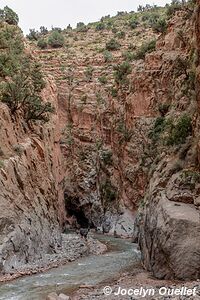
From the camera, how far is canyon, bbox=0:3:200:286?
68.1ft

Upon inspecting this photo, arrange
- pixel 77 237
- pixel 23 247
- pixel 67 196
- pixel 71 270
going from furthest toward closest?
pixel 67 196 → pixel 77 237 → pixel 23 247 → pixel 71 270

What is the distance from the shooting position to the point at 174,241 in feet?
58.5

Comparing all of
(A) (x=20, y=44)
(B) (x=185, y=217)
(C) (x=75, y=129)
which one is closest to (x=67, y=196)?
(C) (x=75, y=129)

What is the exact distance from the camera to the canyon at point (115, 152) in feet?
68.1

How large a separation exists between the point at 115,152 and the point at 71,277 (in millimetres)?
31397

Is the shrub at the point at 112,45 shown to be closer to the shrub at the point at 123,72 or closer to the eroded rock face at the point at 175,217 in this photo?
the shrub at the point at 123,72

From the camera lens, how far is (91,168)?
5434cm

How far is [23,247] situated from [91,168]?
29.6 meters

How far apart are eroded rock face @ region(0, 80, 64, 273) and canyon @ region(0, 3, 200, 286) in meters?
0.09

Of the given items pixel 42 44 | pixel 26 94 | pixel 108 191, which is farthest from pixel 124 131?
pixel 42 44

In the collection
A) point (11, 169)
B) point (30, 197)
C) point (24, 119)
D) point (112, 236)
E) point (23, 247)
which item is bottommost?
point (112, 236)

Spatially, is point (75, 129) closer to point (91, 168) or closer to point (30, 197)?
point (91, 168)

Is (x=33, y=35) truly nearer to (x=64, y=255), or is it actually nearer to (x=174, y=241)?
(x=64, y=255)

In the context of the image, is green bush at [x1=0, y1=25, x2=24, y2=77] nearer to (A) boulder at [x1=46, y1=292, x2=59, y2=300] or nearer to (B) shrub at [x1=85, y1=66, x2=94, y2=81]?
(B) shrub at [x1=85, y1=66, x2=94, y2=81]
